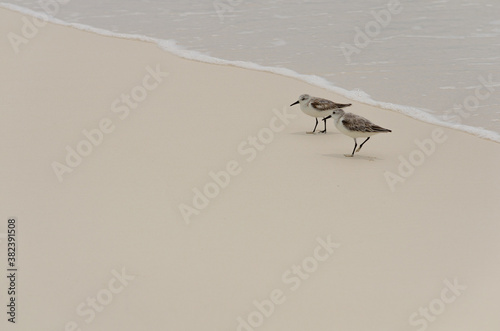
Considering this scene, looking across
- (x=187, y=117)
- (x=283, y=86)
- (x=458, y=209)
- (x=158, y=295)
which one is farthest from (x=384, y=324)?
(x=283, y=86)

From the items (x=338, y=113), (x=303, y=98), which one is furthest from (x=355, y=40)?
(x=338, y=113)

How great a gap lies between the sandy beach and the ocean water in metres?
0.61

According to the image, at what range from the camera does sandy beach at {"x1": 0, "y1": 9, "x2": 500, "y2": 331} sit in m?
4.61

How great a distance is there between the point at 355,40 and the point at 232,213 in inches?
212

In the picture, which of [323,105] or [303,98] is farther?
[303,98]

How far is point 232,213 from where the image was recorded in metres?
5.77

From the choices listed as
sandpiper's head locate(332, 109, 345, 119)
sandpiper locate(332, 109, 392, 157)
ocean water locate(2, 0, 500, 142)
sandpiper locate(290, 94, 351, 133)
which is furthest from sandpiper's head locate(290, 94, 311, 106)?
ocean water locate(2, 0, 500, 142)

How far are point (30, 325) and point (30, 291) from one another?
0.32m

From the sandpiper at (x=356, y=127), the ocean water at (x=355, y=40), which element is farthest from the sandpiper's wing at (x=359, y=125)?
the ocean water at (x=355, y=40)

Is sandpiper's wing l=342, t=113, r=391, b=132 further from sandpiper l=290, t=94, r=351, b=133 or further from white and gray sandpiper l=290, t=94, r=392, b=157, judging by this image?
Answer: sandpiper l=290, t=94, r=351, b=133

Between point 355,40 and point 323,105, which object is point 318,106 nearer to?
point 323,105

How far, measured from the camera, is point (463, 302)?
4.68 metres

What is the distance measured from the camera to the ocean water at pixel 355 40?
8.50 m

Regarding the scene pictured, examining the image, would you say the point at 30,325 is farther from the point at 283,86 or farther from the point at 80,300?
the point at 283,86
